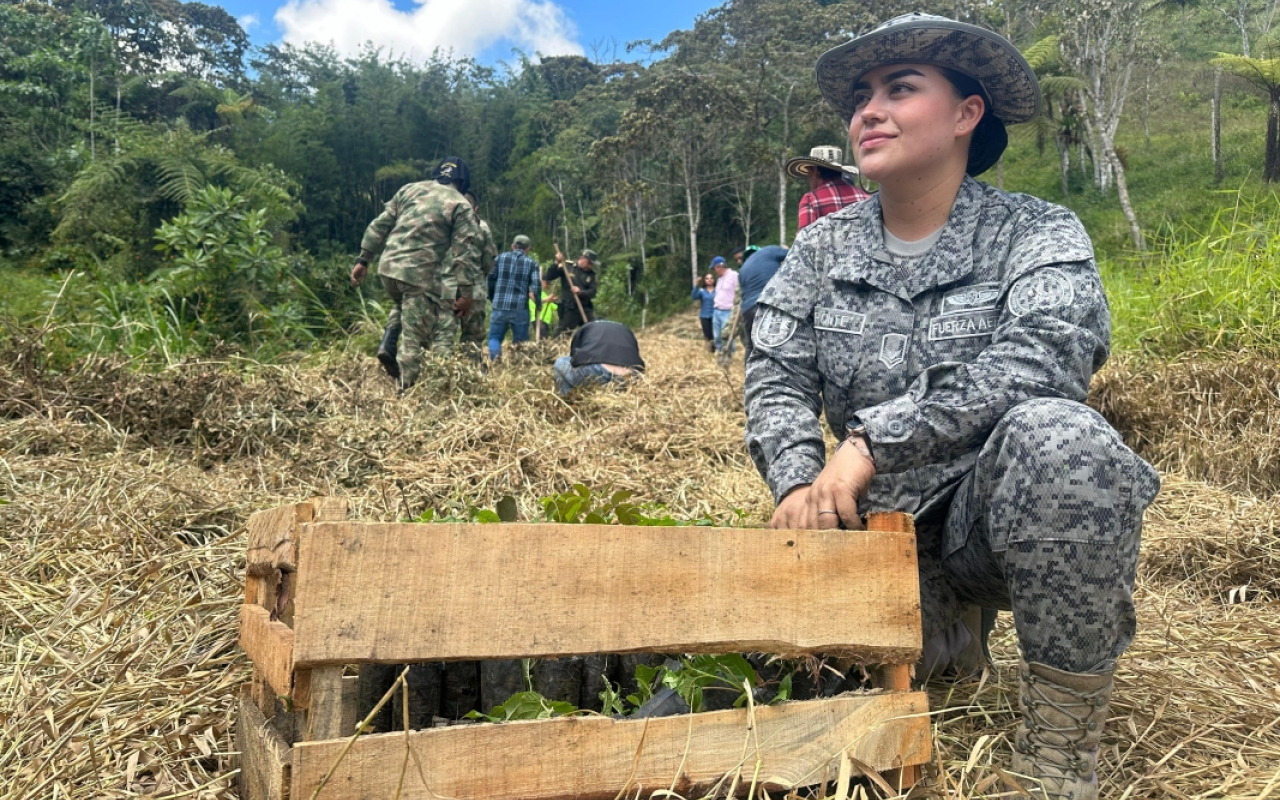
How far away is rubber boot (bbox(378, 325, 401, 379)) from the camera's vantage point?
20.2 ft

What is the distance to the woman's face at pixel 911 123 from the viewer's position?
173 centimetres

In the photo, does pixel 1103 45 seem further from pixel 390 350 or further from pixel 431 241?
pixel 390 350

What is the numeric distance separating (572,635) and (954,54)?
4.60 feet

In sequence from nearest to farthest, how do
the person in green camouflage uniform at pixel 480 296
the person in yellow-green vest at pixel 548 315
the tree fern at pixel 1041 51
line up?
the person in green camouflage uniform at pixel 480 296 → the person in yellow-green vest at pixel 548 315 → the tree fern at pixel 1041 51

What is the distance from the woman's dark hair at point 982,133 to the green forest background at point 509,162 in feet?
10.3

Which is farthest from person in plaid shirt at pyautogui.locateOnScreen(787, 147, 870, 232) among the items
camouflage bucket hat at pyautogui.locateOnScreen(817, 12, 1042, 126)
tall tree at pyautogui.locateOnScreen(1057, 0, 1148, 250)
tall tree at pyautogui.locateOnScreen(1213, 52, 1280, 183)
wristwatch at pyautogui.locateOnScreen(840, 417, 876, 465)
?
tall tree at pyautogui.locateOnScreen(1057, 0, 1148, 250)

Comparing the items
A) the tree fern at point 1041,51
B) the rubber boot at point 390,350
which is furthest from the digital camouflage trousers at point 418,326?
the tree fern at point 1041,51

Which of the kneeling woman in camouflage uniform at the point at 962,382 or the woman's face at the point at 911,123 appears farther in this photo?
the woman's face at the point at 911,123

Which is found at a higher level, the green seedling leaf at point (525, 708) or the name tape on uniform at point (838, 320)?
the name tape on uniform at point (838, 320)

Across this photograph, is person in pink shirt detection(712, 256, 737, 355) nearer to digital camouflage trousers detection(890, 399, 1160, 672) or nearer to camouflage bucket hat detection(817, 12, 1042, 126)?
camouflage bucket hat detection(817, 12, 1042, 126)

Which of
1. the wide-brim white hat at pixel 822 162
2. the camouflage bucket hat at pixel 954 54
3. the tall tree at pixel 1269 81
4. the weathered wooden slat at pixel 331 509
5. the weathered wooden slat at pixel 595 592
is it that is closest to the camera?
the weathered wooden slat at pixel 595 592

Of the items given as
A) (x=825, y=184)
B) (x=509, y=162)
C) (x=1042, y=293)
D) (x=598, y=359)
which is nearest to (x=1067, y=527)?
(x=1042, y=293)

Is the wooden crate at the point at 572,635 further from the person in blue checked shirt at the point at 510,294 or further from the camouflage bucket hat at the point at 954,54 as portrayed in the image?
the person in blue checked shirt at the point at 510,294

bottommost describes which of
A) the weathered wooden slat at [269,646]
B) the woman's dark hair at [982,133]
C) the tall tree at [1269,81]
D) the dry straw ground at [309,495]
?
the dry straw ground at [309,495]
